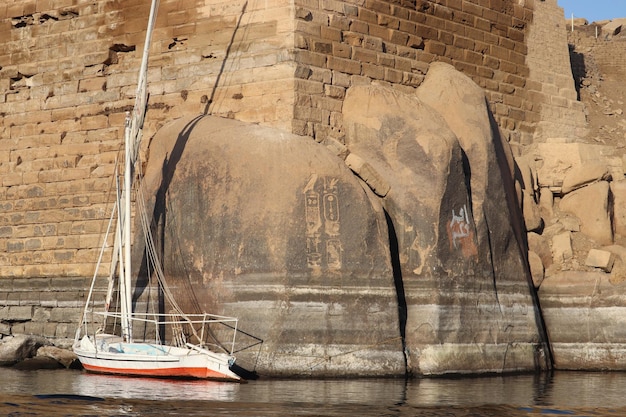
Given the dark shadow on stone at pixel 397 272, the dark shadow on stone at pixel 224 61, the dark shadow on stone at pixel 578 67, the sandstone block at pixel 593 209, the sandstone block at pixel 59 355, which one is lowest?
the sandstone block at pixel 59 355

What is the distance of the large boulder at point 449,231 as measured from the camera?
18.5 m

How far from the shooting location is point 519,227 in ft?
69.2

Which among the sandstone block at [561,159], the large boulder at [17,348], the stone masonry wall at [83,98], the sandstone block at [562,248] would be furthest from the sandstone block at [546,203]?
the large boulder at [17,348]

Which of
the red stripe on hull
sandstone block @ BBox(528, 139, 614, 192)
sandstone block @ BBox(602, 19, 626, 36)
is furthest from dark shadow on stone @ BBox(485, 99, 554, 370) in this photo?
sandstone block @ BBox(602, 19, 626, 36)

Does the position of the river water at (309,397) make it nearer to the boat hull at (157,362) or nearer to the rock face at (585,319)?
the boat hull at (157,362)

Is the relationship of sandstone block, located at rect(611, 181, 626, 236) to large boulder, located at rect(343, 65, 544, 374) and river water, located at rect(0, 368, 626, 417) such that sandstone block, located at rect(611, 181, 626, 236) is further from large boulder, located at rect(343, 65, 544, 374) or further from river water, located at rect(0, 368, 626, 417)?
river water, located at rect(0, 368, 626, 417)

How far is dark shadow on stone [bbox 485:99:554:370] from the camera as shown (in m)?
20.2

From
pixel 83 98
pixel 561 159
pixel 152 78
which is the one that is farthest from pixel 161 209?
pixel 561 159

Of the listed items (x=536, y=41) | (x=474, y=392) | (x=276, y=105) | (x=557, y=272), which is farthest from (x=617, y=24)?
(x=474, y=392)

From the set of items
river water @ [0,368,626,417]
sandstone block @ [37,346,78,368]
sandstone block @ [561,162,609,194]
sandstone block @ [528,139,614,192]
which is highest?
sandstone block @ [528,139,614,192]

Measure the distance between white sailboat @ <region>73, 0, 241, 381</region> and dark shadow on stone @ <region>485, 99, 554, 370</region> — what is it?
5.56 meters

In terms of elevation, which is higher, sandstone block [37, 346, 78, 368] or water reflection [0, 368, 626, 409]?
sandstone block [37, 346, 78, 368]

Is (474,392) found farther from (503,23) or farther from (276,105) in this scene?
(503,23)

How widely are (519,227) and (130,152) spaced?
6863 mm
